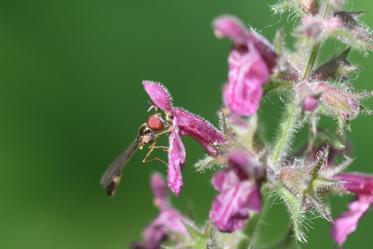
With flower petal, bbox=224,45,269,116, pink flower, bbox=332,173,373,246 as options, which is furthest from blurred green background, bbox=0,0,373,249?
flower petal, bbox=224,45,269,116

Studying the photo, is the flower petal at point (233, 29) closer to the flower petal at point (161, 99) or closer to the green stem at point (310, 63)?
the green stem at point (310, 63)

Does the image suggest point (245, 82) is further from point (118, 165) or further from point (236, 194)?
point (118, 165)

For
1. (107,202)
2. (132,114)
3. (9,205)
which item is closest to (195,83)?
(132,114)

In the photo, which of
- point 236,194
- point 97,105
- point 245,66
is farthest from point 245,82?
point 97,105

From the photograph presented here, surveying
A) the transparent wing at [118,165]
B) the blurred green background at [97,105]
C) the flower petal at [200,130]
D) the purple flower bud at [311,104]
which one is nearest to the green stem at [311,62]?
the purple flower bud at [311,104]

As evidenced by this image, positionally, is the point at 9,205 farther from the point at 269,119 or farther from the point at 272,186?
the point at 272,186

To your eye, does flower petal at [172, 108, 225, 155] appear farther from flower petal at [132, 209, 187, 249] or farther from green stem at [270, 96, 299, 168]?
flower petal at [132, 209, 187, 249]
